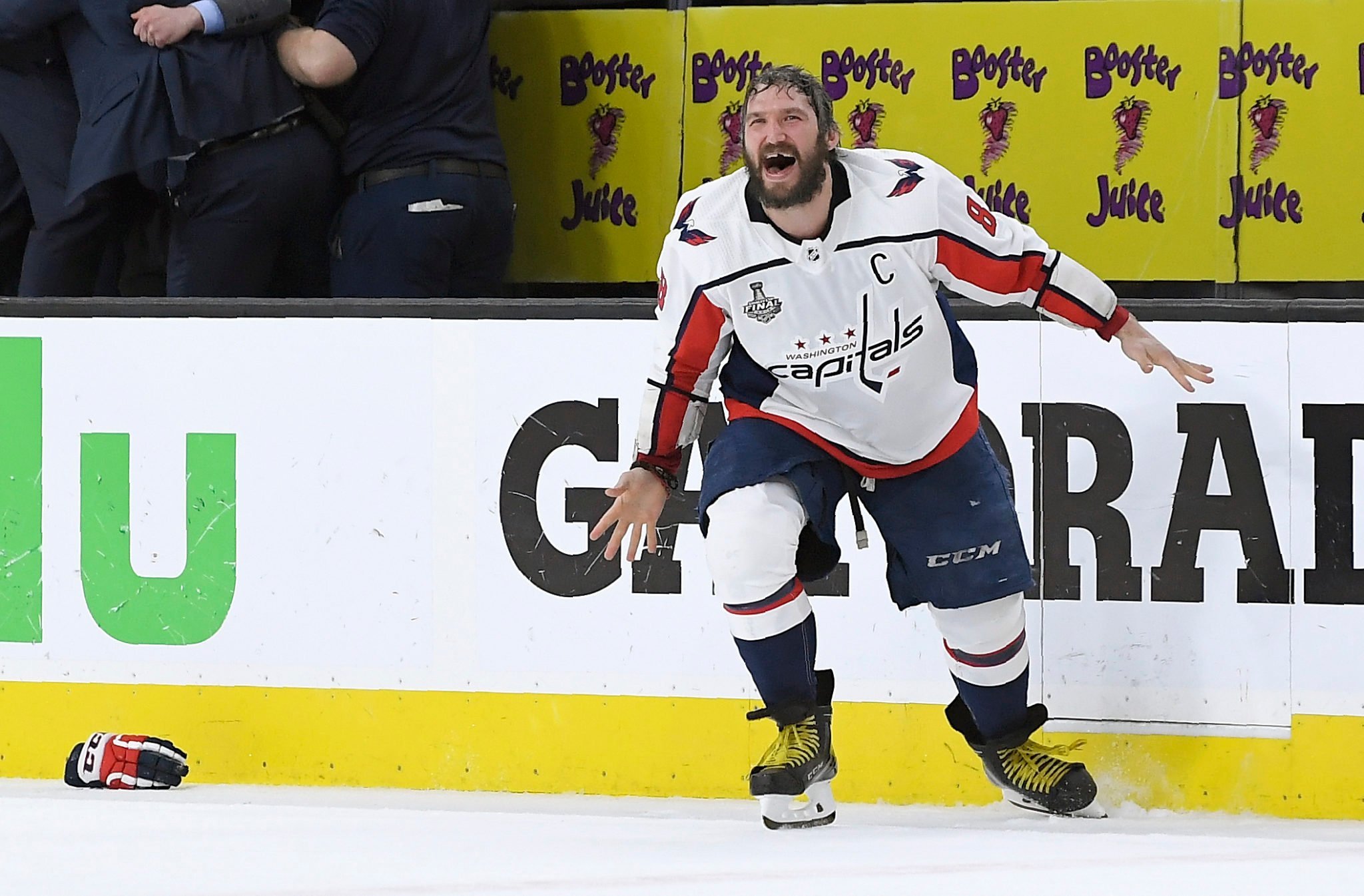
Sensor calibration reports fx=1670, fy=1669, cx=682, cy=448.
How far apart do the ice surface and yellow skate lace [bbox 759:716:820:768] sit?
13cm

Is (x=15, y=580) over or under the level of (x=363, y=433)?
under

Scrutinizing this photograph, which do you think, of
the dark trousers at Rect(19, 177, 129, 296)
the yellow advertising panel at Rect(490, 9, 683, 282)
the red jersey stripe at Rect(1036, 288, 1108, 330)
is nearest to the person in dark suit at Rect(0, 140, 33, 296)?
the dark trousers at Rect(19, 177, 129, 296)

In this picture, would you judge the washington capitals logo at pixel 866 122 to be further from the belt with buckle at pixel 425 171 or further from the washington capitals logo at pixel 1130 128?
the belt with buckle at pixel 425 171

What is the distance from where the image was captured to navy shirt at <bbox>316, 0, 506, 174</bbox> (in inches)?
163

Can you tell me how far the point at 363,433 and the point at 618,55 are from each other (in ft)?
5.03

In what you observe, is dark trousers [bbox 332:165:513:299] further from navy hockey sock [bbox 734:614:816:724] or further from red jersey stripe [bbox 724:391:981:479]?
navy hockey sock [bbox 734:614:816:724]

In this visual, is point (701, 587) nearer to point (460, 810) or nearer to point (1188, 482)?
point (460, 810)

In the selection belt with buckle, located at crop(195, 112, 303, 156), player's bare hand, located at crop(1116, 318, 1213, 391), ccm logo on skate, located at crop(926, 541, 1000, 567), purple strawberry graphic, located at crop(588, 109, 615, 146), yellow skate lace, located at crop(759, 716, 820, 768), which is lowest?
yellow skate lace, located at crop(759, 716, 820, 768)

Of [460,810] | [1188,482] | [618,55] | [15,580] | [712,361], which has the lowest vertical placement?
[460,810]

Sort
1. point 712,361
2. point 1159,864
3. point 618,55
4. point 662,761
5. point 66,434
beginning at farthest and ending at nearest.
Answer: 1. point 618,55
2. point 66,434
3. point 662,761
4. point 712,361
5. point 1159,864

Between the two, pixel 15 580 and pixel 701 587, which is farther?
pixel 15 580

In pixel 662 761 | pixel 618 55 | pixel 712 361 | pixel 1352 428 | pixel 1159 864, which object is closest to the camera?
pixel 1159 864

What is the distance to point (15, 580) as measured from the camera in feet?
12.3

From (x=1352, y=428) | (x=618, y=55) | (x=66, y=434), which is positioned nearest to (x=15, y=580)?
(x=66, y=434)
